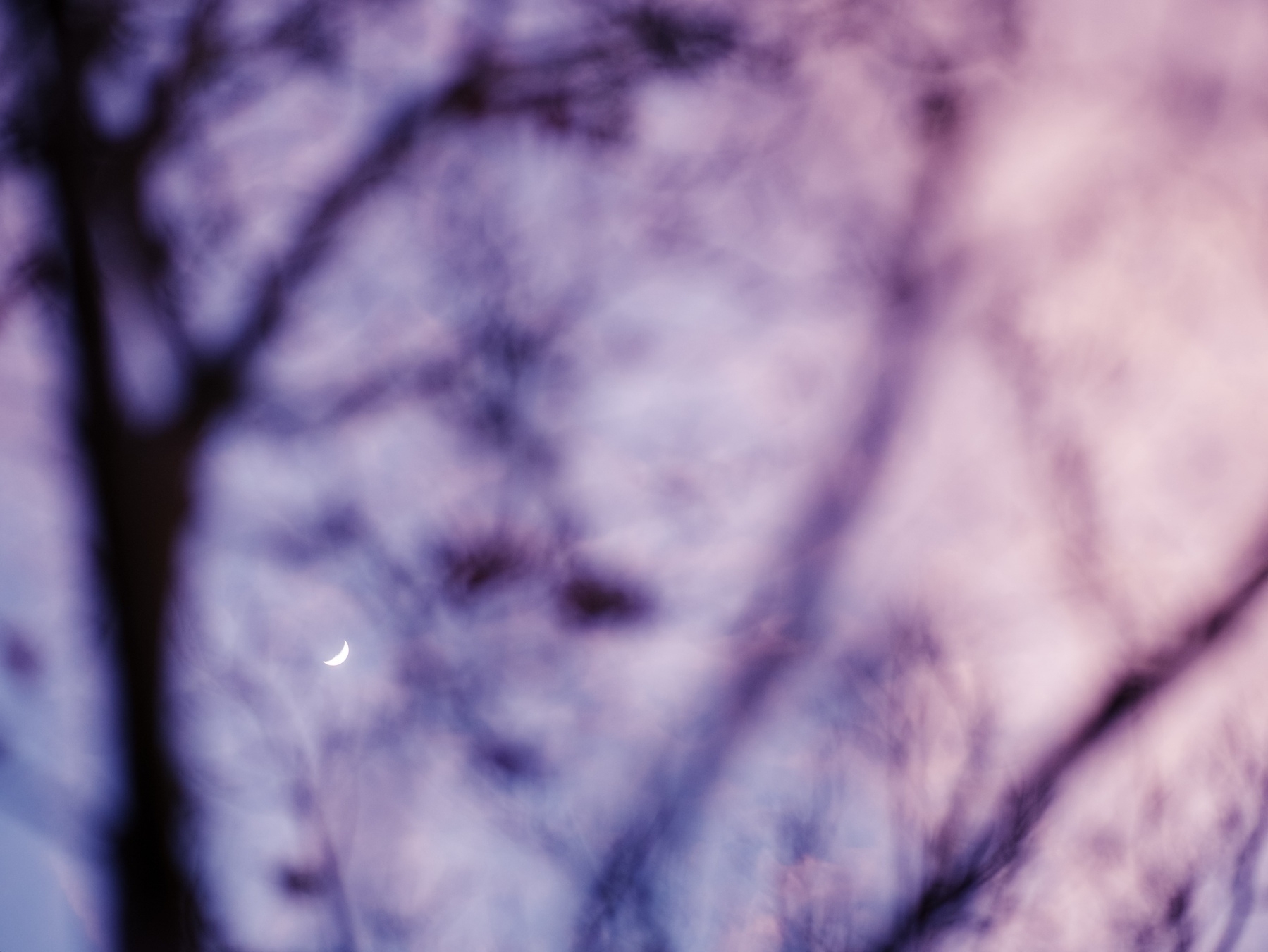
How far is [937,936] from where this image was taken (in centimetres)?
407

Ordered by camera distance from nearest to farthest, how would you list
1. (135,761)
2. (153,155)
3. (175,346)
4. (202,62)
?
(135,761), (175,346), (153,155), (202,62)

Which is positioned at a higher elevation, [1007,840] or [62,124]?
[62,124]

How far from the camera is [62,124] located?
2850 millimetres

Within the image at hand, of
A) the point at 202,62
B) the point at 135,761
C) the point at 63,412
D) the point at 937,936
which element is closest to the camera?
the point at 135,761

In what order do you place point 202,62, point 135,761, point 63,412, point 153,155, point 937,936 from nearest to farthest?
point 135,761 → point 63,412 → point 153,155 → point 202,62 → point 937,936

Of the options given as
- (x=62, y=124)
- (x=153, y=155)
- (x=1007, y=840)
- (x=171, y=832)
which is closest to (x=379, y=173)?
(x=153, y=155)

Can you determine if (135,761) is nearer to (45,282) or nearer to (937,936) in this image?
(45,282)

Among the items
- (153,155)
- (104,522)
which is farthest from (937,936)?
(153,155)

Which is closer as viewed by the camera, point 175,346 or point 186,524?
point 186,524

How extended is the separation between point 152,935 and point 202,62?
315 centimetres

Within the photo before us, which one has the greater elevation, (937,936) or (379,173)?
(379,173)

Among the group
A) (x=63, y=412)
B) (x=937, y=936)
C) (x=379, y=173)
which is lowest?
(x=937, y=936)

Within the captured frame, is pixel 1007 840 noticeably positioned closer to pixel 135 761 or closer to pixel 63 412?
pixel 135 761

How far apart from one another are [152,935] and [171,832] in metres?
0.26
